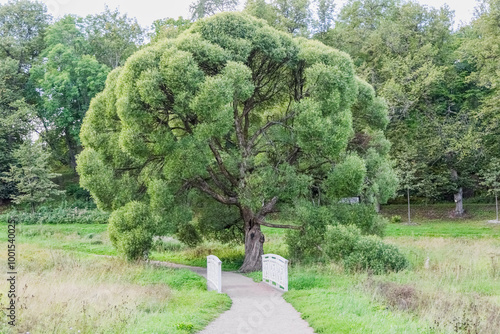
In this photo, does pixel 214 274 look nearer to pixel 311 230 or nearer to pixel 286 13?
pixel 311 230

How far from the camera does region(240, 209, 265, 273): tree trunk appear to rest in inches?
777

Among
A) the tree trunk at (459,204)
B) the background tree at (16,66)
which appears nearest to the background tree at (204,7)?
the background tree at (16,66)

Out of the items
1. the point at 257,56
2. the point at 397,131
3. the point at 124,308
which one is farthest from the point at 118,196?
the point at 397,131

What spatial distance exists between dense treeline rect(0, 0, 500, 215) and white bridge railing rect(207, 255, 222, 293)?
75.8 ft

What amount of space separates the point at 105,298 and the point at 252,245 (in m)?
9.50

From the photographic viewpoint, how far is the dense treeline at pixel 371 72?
39.5 metres

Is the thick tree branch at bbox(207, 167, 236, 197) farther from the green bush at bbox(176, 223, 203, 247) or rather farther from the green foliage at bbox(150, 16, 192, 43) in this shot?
the green foliage at bbox(150, 16, 192, 43)

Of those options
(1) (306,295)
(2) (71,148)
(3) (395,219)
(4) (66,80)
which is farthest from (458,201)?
(2) (71,148)

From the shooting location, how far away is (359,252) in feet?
52.6

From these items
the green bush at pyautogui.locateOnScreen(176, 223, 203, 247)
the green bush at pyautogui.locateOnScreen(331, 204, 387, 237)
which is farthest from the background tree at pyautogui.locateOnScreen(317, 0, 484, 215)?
the green bush at pyautogui.locateOnScreen(176, 223, 203, 247)

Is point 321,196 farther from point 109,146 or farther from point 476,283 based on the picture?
point 109,146

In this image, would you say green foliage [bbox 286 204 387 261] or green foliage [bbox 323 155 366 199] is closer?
green foliage [bbox 323 155 366 199]

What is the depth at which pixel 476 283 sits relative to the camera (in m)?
14.0

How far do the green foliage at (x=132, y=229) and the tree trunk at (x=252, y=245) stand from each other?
156 inches
